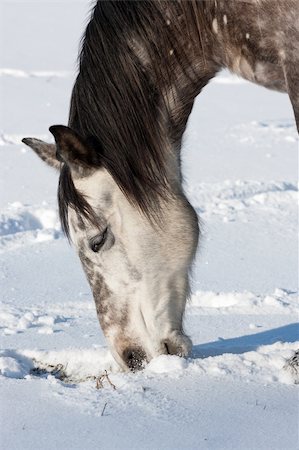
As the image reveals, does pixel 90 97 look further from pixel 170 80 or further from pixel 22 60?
pixel 22 60

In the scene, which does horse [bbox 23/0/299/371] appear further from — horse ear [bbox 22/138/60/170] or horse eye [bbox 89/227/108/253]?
horse ear [bbox 22/138/60/170]

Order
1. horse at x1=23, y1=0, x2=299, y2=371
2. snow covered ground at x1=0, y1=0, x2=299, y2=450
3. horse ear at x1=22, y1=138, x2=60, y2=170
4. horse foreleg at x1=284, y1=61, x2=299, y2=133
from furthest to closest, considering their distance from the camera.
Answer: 1. horse ear at x1=22, y1=138, x2=60, y2=170
2. horse at x1=23, y1=0, x2=299, y2=371
3. horse foreleg at x1=284, y1=61, x2=299, y2=133
4. snow covered ground at x1=0, y1=0, x2=299, y2=450

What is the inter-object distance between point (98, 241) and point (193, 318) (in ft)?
3.20

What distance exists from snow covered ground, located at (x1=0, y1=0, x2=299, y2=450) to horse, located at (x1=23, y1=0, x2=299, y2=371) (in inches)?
9.0

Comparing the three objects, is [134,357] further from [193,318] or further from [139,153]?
[193,318]

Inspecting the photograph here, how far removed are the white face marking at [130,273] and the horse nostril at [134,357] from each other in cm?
1

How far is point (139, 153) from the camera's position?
2.88 metres

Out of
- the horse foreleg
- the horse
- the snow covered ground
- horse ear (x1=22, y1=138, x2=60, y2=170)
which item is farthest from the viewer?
horse ear (x1=22, y1=138, x2=60, y2=170)

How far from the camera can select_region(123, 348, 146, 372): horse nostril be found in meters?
2.92

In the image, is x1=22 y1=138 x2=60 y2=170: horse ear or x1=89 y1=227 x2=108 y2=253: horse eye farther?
x1=22 y1=138 x2=60 y2=170: horse ear

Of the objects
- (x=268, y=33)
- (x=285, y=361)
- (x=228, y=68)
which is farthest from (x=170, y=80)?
(x=285, y=361)

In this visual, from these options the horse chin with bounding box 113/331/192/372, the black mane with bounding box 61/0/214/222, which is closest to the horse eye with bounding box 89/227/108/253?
the black mane with bounding box 61/0/214/222

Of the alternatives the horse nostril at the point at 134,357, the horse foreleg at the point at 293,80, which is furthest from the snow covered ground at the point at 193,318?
the horse foreleg at the point at 293,80

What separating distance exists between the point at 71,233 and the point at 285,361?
84 cm
